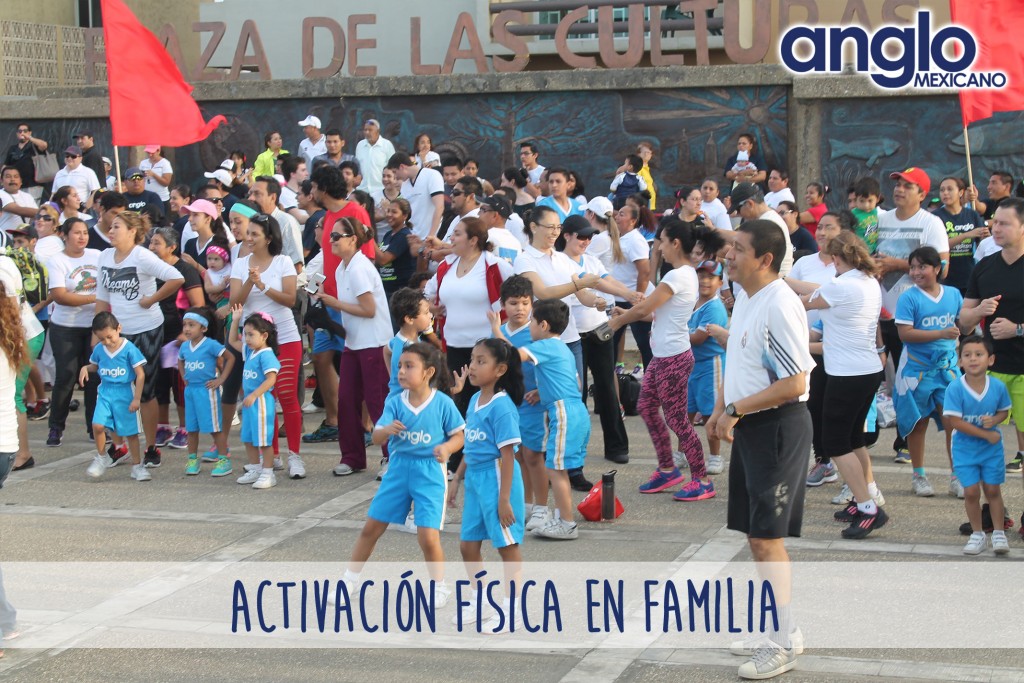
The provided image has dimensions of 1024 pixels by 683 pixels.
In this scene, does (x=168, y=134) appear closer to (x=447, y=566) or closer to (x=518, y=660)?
(x=447, y=566)

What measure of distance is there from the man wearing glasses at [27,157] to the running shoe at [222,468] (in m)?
11.2

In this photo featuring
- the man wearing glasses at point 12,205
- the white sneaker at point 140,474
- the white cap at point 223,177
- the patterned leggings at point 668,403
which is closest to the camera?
the patterned leggings at point 668,403

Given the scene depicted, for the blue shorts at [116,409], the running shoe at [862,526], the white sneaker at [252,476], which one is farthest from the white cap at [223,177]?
the running shoe at [862,526]

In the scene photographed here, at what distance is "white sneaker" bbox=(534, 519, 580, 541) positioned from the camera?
7.48m

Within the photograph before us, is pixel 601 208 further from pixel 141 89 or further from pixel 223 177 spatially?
pixel 223 177

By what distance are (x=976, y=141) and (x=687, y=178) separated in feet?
13.0

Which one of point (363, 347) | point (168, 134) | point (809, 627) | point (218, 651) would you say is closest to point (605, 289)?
point (363, 347)

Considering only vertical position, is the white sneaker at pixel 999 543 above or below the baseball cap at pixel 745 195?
below

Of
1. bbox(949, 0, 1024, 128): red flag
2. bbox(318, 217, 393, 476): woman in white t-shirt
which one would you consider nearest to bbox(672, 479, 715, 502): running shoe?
bbox(318, 217, 393, 476): woman in white t-shirt

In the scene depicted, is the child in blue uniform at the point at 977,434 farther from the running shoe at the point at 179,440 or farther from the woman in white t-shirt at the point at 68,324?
the woman in white t-shirt at the point at 68,324

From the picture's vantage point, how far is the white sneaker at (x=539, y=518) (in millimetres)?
7547

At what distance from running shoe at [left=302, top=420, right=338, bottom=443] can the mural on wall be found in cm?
898

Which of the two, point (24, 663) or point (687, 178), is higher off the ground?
point (687, 178)

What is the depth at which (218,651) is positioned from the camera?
588cm
